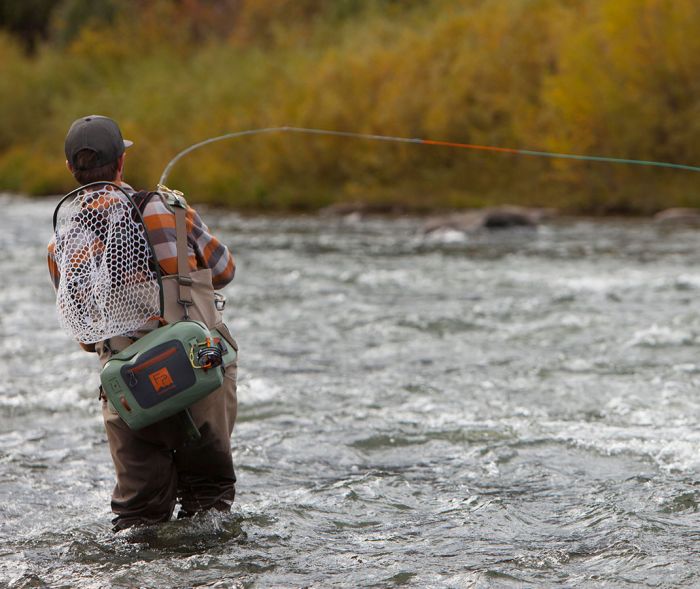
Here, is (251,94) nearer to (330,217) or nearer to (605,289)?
(330,217)

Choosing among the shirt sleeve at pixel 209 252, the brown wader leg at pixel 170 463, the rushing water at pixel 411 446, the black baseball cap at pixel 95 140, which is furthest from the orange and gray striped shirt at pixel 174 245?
the rushing water at pixel 411 446

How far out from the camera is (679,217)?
843 inches

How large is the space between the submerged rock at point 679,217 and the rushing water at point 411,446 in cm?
800

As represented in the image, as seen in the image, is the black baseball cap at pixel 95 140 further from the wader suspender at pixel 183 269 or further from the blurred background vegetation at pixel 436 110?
the blurred background vegetation at pixel 436 110

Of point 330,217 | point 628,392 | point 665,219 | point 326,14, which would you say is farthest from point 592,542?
point 326,14

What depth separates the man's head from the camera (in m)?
4.27

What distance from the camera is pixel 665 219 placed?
21.6 metres

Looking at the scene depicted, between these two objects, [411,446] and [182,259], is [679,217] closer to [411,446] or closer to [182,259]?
[411,446]

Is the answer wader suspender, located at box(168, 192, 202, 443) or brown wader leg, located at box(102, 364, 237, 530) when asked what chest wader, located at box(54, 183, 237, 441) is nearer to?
wader suspender, located at box(168, 192, 202, 443)

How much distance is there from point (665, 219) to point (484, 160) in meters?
8.56

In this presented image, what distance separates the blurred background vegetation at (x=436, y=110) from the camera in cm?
2511

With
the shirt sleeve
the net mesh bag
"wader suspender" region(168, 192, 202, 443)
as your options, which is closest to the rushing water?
"wader suspender" region(168, 192, 202, 443)

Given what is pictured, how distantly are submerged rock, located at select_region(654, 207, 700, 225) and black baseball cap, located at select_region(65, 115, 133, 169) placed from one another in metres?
17.9

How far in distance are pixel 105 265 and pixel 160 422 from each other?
65cm
